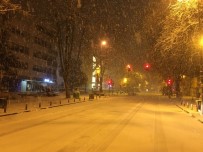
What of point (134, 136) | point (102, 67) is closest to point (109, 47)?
point (102, 67)

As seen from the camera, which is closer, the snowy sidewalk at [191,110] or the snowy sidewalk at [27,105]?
the snowy sidewalk at [191,110]

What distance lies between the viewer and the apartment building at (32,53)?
82.4m

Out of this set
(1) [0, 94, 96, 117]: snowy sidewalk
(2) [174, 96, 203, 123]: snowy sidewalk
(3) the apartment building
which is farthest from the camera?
(3) the apartment building

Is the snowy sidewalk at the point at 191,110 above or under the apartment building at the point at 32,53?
under

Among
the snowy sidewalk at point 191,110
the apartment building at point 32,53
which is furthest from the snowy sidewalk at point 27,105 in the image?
the apartment building at point 32,53

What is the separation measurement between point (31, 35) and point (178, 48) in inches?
2669

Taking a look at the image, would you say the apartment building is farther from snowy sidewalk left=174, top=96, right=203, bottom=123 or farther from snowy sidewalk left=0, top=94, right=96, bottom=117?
snowy sidewalk left=174, top=96, right=203, bottom=123

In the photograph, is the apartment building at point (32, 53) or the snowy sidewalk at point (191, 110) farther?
the apartment building at point (32, 53)

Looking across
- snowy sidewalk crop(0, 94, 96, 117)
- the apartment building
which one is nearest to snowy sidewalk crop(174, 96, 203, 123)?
snowy sidewalk crop(0, 94, 96, 117)

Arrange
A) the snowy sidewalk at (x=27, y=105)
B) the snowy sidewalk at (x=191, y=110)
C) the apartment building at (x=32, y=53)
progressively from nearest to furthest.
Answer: the snowy sidewalk at (x=191, y=110)
the snowy sidewalk at (x=27, y=105)
the apartment building at (x=32, y=53)

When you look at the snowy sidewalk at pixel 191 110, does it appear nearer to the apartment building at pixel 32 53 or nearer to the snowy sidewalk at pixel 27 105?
the snowy sidewalk at pixel 27 105

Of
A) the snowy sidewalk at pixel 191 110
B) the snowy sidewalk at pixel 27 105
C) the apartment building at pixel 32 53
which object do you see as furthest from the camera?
the apartment building at pixel 32 53

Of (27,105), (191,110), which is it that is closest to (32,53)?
(27,105)

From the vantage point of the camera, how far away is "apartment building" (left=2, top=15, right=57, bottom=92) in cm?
8240
